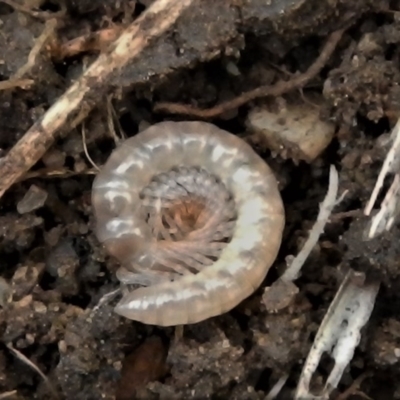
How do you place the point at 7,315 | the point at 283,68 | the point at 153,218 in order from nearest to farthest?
the point at 7,315, the point at 283,68, the point at 153,218

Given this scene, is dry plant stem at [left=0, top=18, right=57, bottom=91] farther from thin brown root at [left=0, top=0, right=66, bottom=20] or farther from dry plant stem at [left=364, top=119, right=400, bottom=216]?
dry plant stem at [left=364, top=119, right=400, bottom=216]

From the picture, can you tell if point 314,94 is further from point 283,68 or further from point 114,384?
point 114,384

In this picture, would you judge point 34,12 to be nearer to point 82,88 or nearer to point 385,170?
point 82,88

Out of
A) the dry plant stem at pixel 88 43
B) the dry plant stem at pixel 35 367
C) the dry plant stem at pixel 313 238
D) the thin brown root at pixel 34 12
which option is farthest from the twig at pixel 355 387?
the thin brown root at pixel 34 12

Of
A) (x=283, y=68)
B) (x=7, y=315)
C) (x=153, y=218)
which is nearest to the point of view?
(x=7, y=315)

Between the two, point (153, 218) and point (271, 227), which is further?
point (153, 218)

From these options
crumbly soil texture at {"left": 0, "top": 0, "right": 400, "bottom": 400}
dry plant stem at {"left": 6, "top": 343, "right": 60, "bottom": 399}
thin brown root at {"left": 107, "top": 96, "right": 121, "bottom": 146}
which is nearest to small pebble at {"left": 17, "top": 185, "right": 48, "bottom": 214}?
crumbly soil texture at {"left": 0, "top": 0, "right": 400, "bottom": 400}

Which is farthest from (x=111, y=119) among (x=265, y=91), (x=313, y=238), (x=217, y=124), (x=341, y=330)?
(x=341, y=330)

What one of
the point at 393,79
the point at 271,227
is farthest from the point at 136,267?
the point at 393,79
